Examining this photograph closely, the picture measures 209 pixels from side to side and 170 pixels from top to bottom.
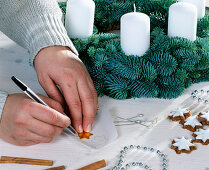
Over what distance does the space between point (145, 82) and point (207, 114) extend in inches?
5.6

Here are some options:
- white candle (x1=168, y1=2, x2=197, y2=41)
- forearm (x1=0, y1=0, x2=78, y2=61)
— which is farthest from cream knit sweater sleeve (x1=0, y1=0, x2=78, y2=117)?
white candle (x1=168, y1=2, x2=197, y2=41)

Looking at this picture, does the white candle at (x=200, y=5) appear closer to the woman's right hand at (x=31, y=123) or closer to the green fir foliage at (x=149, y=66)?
the green fir foliage at (x=149, y=66)

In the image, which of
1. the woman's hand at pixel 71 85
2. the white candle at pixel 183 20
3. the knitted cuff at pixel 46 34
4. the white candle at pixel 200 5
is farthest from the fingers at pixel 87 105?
the white candle at pixel 200 5

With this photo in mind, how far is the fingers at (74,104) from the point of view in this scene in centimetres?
69

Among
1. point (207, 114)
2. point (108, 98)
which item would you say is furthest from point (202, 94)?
point (108, 98)

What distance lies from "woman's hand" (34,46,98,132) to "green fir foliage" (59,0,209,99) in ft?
0.22

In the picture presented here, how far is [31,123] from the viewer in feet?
2.12

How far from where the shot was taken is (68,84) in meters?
0.70

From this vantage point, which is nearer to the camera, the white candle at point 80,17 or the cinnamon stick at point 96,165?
the cinnamon stick at point 96,165

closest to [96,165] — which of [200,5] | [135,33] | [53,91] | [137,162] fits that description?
[137,162]

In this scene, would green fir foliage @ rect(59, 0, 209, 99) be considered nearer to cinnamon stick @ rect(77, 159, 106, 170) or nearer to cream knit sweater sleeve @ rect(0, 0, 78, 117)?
cream knit sweater sleeve @ rect(0, 0, 78, 117)

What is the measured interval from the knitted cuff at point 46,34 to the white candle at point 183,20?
0.73 feet

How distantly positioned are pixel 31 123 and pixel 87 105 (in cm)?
11

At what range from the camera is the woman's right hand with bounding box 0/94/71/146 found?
2.12 ft
